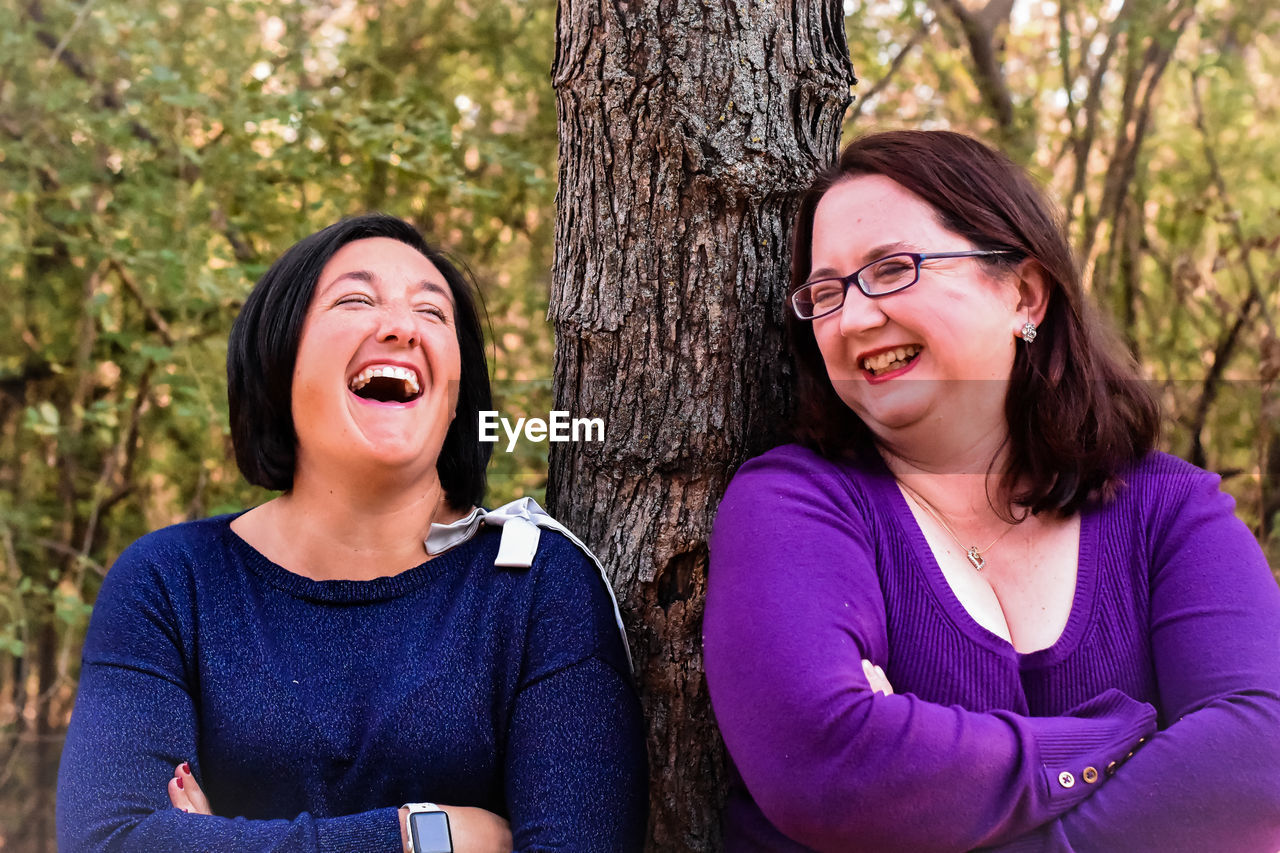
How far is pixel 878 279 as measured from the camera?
6.04ft

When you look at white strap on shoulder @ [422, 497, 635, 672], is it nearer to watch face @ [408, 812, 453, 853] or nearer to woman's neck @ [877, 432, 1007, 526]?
watch face @ [408, 812, 453, 853]

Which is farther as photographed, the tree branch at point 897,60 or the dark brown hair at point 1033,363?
the tree branch at point 897,60

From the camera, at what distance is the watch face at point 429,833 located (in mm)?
1753

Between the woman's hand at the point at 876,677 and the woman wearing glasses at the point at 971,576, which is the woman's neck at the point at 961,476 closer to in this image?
the woman wearing glasses at the point at 971,576

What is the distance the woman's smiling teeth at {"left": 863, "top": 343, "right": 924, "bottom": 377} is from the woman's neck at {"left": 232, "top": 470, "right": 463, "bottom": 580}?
854 millimetres

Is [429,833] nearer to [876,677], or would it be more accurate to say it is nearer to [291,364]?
[876,677]

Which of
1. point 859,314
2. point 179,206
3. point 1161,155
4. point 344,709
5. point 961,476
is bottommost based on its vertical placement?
point 344,709

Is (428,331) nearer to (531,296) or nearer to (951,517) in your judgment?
(951,517)

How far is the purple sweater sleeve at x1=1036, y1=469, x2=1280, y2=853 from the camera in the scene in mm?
1557

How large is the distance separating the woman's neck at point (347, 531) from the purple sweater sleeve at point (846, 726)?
1.99 ft

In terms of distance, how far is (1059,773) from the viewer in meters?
1.58

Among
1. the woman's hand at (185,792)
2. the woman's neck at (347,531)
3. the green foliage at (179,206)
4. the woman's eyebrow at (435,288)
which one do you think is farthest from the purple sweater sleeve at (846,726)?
the green foliage at (179,206)

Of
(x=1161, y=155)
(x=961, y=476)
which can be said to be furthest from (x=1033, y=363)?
(x=1161, y=155)

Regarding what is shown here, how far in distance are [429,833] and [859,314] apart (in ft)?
3.58
